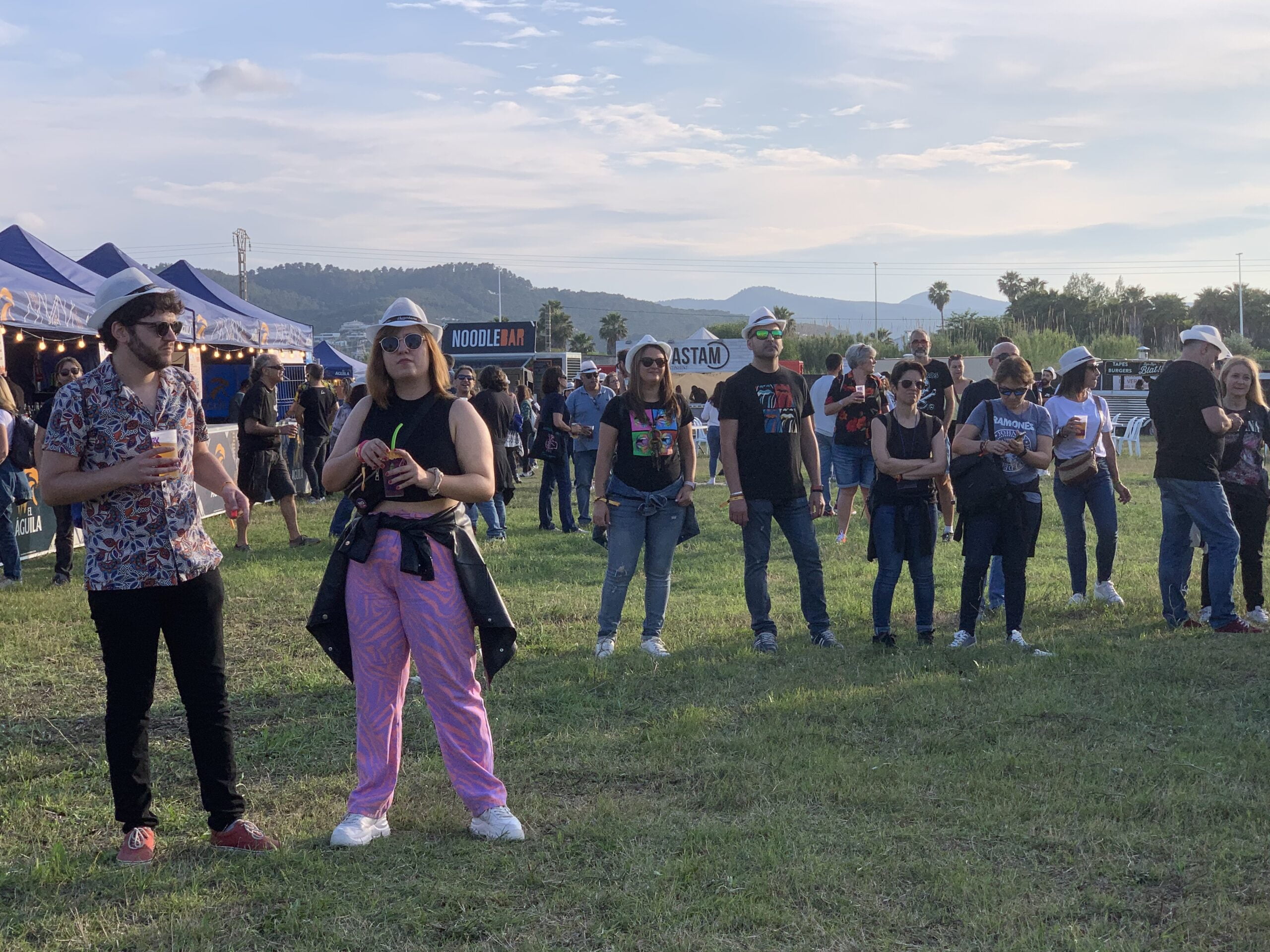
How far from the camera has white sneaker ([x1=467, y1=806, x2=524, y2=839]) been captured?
4.02 meters

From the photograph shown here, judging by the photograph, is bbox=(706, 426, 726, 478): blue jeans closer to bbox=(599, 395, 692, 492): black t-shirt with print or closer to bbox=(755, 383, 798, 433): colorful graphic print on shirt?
bbox=(755, 383, 798, 433): colorful graphic print on shirt

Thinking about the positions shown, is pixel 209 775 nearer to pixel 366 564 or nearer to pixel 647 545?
pixel 366 564

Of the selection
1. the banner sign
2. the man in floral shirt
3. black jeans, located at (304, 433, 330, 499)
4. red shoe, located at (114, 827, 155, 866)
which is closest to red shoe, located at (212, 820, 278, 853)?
the man in floral shirt

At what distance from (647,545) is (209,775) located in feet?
11.1

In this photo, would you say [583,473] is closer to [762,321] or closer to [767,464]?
[762,321]

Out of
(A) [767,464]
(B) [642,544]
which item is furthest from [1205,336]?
(B) [642,544]

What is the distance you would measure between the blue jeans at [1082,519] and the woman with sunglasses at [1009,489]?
4.40 ft

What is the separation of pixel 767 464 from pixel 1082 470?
2.57 meters

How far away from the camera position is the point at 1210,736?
516cm

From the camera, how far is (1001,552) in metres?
6.82

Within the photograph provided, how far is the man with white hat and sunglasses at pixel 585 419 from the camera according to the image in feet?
39.9

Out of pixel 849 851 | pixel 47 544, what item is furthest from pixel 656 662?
pixel 47 544

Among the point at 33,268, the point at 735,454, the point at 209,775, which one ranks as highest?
the point at 33,268

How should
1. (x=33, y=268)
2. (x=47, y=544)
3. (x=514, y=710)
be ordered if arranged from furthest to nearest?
(x=33, y=268), (x=47, y=544), (x=514, y=710)
